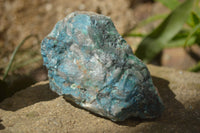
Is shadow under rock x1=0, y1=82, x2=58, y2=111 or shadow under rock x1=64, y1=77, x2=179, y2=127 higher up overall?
shadow under rock x1=0, y1=82, x2=58, y2=111

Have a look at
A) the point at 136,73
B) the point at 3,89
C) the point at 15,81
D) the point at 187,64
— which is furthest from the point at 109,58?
the point at 187,64

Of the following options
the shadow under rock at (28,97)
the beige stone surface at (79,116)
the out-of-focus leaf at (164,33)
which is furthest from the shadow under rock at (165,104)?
the out-of-focus leaf at (164,33)

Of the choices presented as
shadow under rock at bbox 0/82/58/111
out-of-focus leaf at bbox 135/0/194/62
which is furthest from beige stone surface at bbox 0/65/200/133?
out-of-focus leaf at bbox 135/0/194/62

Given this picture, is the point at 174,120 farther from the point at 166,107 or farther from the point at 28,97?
the point at 28,97

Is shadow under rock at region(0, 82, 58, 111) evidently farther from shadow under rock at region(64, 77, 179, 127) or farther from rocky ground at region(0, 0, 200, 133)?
shadow under rock at region(64, 77, 179, 127)

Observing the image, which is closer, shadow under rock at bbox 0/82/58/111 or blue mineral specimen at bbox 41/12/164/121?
blue mineral specimen at bbox 41/12/164/121

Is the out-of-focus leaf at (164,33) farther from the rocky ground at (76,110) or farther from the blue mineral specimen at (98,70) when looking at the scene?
the blue mineral specimen at (98,70)

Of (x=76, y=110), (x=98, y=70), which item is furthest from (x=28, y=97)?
(x=98, y=70)
